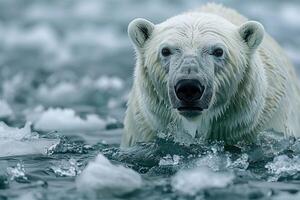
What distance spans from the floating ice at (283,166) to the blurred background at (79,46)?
4.36m

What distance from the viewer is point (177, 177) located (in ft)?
18.6

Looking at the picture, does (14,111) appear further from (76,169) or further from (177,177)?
(177,177)

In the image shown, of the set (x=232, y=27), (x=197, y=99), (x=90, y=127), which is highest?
(x=232, y=27)

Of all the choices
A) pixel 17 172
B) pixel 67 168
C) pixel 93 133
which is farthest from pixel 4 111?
pixel 17 172

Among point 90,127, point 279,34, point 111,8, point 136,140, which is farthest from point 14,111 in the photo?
point 111,8

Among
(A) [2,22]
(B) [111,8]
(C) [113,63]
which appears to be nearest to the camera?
(C) [113,63]

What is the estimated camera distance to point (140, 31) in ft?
21.6

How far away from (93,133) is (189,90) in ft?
12.5

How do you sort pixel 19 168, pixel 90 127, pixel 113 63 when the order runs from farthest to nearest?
pixel 113 63, pixel 90 127, pixel 19 168

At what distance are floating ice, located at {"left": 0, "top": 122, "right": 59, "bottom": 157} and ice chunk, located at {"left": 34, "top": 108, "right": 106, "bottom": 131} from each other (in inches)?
80.4

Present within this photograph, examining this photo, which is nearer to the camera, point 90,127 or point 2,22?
point 90,127

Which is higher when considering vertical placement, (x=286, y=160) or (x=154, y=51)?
(x=154, y=51)

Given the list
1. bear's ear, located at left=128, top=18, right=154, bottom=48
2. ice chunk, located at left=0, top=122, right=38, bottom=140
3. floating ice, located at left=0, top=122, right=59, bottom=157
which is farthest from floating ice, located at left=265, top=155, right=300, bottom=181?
ice chunk, located at left=0, top=122, right=38, bottom=140

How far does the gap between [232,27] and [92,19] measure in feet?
48.0
